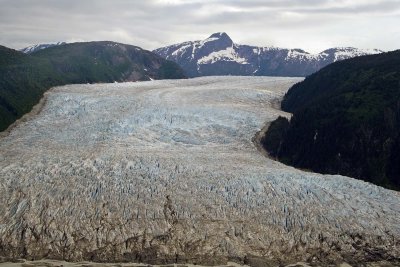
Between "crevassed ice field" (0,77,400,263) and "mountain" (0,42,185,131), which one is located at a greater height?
"mountain" (0,42,185,131)

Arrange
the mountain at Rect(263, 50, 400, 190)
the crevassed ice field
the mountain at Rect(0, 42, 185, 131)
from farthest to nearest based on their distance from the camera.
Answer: the mountain at Rect(0, 42, 185, 131), the mountain at Rect(263, 50, 400, 190), the crevassed ice field

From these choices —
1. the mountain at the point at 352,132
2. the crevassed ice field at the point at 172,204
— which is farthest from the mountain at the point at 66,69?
the mountain at the point at 352,132

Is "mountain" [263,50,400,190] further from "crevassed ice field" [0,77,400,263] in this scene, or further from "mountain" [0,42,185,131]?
"mountain" [0,42,185,131]

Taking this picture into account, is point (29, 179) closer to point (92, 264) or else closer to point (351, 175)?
point (92, 264)

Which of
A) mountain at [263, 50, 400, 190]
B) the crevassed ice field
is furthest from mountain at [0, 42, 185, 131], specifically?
mountain at [263, 50, 400, 190]

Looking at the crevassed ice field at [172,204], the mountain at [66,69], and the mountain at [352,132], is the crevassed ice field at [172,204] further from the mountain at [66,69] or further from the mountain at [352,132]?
the mountain at [66,69]

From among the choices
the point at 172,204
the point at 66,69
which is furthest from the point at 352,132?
the point at 66,69

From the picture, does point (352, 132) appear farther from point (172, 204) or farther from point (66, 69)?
point (66, 69)
